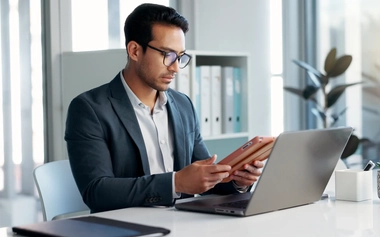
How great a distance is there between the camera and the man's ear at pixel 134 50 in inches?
90.7

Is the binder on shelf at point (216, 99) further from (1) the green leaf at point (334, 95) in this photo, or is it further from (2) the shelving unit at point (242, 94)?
(1) the green leaf at point (334, 95)

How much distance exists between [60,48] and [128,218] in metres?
1.72

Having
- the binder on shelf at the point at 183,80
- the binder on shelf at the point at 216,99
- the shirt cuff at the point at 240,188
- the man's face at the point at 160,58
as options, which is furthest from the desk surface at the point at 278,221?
the binder on shelf at the point at 216,99

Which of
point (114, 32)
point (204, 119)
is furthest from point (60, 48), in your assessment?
point (204, 119)

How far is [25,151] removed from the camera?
3084 millimetres

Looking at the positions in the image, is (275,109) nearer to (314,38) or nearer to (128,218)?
(314,38)

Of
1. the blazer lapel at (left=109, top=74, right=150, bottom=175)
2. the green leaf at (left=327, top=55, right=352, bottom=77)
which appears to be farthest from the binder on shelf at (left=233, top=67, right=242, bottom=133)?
the blazer lapel at (left=109, top=74, right=150, bottom=175)

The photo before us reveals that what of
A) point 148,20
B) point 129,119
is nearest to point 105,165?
point 129,119

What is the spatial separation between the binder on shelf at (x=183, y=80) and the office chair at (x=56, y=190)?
1.03 meters

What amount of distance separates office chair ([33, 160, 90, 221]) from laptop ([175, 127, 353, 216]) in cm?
56

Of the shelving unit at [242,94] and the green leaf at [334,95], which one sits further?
the green leaf at [334,95]

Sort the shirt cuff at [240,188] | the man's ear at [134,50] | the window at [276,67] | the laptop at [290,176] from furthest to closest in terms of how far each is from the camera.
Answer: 1. the window at [276,67]
2. the man's ear at [134,50]
3. the shirt cuff at [240,188]
4. the laptop at [290,176]

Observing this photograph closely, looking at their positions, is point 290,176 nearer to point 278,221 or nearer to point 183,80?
point 278,221

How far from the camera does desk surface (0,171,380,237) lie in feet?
4.90
